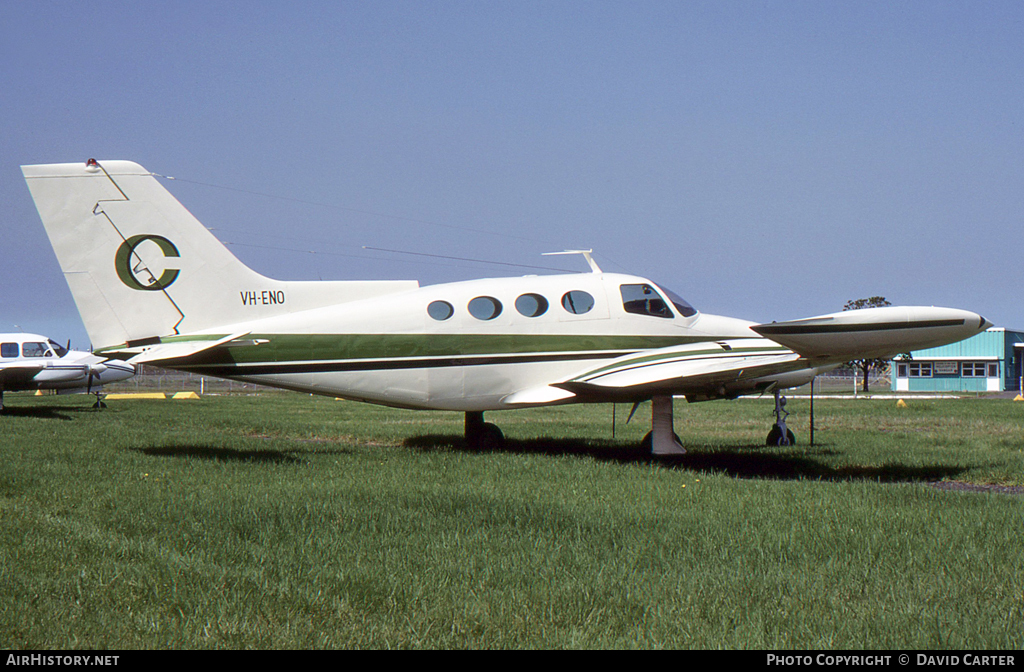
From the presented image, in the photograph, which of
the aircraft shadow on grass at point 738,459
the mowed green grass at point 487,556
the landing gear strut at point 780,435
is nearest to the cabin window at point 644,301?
the aircraft shadow on grass at point 738,459

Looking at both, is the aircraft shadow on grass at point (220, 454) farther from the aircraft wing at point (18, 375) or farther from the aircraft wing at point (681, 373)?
the aircraft wing at point (18, 375)

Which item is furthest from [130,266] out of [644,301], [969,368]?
[969,368]

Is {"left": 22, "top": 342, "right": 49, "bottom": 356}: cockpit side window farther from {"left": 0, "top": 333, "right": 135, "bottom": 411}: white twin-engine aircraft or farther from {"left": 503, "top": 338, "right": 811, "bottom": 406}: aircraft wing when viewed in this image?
{"left": 503, "top": 338, "right": 811, "bottom": 406}: aircraft wing

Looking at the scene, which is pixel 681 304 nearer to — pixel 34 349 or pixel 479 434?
pixel 479 434

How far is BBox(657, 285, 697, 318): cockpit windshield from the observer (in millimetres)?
13273

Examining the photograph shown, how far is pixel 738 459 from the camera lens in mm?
13336

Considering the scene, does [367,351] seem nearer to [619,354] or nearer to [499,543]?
[619,354]

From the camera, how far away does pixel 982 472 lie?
36.2 ft

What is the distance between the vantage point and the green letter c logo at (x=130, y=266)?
1150cm

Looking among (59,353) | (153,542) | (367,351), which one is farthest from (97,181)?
(59,353)

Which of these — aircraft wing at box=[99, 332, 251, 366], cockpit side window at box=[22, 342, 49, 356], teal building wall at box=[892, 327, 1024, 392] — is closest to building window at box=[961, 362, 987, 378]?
teal building wall at box=[892, 327, 1024, 392]

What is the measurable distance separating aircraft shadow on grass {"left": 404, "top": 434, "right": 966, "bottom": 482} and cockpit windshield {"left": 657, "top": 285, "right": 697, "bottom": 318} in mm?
2404

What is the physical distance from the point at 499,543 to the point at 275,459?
5.99 metres

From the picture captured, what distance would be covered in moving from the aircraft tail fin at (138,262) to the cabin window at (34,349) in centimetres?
1937
